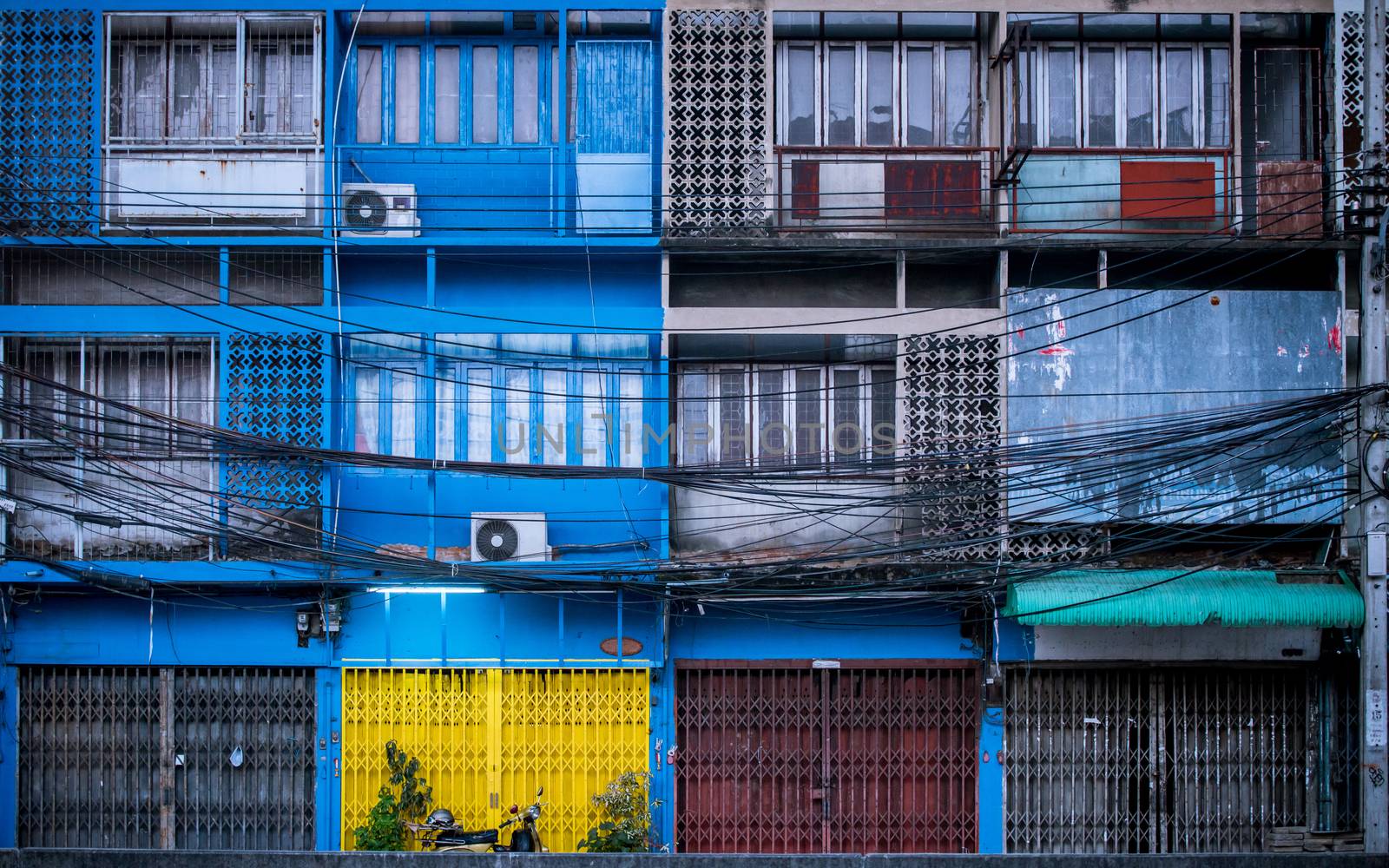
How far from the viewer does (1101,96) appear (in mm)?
11664

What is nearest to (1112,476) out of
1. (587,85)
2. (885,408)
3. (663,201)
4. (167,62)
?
(885,408)

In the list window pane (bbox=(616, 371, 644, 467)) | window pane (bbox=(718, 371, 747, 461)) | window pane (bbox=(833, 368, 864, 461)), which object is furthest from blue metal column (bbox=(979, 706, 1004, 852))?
window pane (bbox=(616, 371, 644, 467))

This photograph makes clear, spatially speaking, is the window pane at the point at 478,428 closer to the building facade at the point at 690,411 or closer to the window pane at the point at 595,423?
the building facade at the point at 690,411

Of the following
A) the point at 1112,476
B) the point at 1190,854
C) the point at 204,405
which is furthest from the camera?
the point at 204,405

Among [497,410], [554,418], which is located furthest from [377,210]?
[554,418]

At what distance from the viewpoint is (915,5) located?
1105 centimetres

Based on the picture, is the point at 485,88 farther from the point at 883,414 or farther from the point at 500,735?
the point at 500,735

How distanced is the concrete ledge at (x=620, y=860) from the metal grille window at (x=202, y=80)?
656 centimetres

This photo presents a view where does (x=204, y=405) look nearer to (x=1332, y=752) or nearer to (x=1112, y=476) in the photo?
(x=1112, y=476)

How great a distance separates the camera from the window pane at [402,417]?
38.1 feet

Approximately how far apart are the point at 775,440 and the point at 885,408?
1.12m

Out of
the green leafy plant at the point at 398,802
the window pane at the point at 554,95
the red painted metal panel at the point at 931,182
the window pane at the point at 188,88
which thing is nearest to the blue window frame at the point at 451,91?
the window pane at the point at 554,95

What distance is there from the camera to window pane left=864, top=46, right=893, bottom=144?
1162 cm

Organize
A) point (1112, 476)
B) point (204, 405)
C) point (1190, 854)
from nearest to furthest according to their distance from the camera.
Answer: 1. point (1190, 854)
2. point (1112, 476)
3. point (204, 405)
